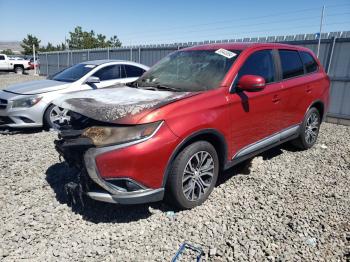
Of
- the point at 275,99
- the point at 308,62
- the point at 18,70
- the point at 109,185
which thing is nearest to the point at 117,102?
the point at 109,185

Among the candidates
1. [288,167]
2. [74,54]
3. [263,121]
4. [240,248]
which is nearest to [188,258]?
[240,248]

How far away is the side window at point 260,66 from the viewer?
378cm

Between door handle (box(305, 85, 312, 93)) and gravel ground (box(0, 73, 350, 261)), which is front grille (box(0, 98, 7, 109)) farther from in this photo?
door handle (box(305, 85, 312, 93))

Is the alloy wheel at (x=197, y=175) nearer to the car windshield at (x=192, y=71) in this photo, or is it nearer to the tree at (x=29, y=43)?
the car windshield at (x=192, y=71)

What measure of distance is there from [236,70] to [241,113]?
1.72 feet

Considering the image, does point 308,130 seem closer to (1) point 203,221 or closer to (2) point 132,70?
(1) point 203,221

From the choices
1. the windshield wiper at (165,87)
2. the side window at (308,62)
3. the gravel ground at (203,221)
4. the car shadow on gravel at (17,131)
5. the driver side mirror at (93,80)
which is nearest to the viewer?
the gravel ground at (203,221)

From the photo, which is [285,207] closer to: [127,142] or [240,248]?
[240,248]

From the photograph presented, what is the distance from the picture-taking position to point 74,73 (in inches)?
286

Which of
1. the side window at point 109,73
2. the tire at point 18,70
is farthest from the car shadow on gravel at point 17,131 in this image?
the tire at point 18,70

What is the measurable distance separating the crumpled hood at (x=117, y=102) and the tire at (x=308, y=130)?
8.76ft

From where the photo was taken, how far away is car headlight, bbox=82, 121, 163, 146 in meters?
2.77

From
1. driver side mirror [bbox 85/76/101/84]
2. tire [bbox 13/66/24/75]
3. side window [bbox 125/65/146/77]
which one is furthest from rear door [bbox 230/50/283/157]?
tire [bbox 13/66/24/75]

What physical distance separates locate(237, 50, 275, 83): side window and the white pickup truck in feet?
89.1
